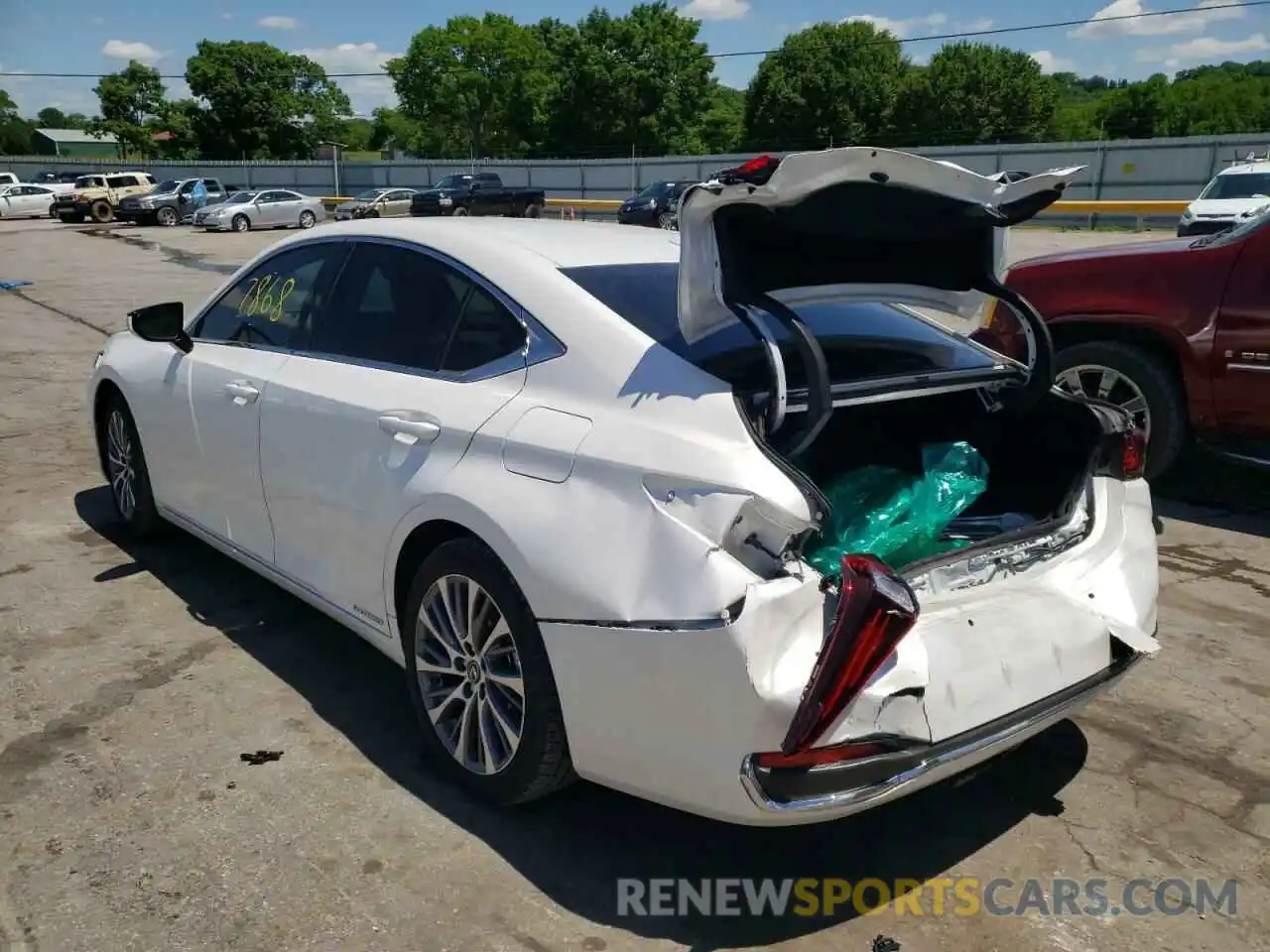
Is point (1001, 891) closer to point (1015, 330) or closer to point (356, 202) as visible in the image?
point (1015, 330)

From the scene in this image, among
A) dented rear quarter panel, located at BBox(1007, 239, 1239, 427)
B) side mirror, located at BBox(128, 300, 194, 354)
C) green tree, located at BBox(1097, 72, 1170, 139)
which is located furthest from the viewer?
green tree, located at BBox(1097, 72, 1170, 139)

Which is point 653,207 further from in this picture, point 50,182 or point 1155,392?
point 50,182

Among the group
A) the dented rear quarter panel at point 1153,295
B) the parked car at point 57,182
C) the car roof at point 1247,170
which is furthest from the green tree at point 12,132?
the dented rear quarter panel at point 1153,295

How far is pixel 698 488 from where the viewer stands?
8.05 feet

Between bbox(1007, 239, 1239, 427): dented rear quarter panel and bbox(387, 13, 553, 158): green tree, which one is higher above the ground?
bbox(387, 13, 553, 158): green tree

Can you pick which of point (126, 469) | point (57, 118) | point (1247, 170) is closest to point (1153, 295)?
point (126, 469)

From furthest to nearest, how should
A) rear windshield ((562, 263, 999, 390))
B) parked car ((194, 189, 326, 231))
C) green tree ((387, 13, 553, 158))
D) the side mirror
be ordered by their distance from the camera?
green tree ((387, 13, 553, 158)), parked car ((194, 189, 326, 231)), the side mirror, rear windshield ((562, 263, 999, 390))

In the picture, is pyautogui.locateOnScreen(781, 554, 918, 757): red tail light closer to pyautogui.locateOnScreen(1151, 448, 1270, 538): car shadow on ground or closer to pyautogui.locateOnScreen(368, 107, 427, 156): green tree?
pyautogui.locateOnScreen(1151, 448, 1270, 538): car shadow on ground

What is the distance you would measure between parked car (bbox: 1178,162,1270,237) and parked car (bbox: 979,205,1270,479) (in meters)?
17.1

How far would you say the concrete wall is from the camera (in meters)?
34.9

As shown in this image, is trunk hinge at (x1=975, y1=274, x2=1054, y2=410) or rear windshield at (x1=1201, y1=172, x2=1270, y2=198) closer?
trunk hinge at (x1=975, y1=274, x2=1054, y2=410)

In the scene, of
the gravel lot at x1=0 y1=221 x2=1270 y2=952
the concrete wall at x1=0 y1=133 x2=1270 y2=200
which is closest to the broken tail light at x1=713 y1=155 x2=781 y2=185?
the gravel lot at x1=0 y1=221 x2=1270 y2=952

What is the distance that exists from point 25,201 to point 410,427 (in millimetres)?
47889

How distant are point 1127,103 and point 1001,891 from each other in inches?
4127
